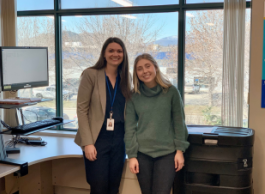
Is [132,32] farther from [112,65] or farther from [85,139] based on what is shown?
[85,139]

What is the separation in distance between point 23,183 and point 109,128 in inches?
55.2

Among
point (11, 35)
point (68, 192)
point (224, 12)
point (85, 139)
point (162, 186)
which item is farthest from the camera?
point (11, 35)

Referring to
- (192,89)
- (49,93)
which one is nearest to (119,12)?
(192,89)

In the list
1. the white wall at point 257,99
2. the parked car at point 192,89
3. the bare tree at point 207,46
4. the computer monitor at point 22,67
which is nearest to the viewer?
the white wall at point 257,99

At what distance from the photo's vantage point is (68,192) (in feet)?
9.84

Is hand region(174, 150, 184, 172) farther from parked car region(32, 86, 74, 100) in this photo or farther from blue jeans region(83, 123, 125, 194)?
parked car region(32, 86, 74, 100)

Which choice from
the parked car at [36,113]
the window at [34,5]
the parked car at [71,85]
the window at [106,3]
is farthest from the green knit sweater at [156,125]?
the window at [34,5]

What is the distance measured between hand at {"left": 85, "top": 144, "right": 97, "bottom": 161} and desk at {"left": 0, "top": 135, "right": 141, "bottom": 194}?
594mm

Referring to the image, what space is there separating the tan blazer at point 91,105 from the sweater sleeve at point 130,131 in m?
0.18

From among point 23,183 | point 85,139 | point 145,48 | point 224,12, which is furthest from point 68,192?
point 224,12

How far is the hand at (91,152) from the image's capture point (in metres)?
2.00

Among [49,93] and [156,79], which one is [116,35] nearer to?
[49,93]

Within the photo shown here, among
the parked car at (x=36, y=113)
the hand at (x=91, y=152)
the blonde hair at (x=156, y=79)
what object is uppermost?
the blonde hair at (x=156, y=79)

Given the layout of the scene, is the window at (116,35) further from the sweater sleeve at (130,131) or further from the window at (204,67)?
the sweater sleeve at (130,131)
